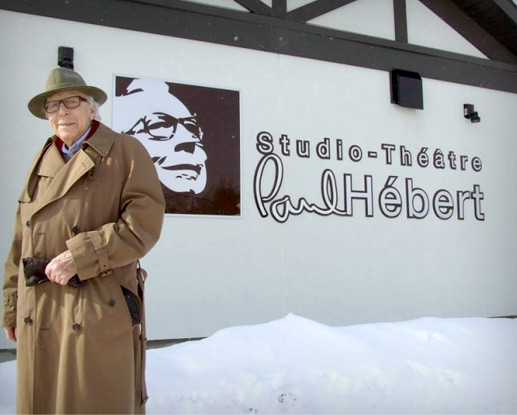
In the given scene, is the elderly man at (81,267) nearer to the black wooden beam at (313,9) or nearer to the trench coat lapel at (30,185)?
the trench coat lapel at (30,185)

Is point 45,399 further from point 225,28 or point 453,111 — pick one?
point 453,111

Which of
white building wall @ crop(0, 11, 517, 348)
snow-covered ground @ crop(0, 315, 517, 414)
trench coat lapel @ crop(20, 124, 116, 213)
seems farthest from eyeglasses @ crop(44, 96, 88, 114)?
white building wall @ crop(0, 11, 517, 348)

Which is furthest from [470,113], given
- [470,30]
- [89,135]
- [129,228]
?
[129,228]

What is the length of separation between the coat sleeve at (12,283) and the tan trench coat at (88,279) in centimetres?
9

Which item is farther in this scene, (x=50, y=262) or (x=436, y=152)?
(x=436, y=152)

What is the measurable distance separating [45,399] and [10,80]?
12.3ft

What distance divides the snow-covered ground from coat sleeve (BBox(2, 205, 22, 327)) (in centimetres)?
144

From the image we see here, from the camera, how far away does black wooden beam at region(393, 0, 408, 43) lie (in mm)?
7266

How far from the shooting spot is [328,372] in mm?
4223

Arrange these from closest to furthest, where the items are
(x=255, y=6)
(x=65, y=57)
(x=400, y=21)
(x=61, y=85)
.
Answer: (x=61, y=85), (x=65, y=57), (x=255, y=6), (x=400, y=21)

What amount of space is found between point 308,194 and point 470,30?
3526mm

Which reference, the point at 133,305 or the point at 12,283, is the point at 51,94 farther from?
the point at 133,305

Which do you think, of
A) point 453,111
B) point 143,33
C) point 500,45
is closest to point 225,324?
point 143,33

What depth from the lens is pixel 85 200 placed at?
2232 millimetres
